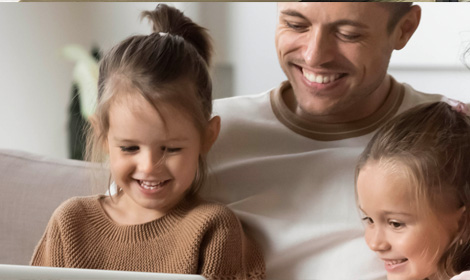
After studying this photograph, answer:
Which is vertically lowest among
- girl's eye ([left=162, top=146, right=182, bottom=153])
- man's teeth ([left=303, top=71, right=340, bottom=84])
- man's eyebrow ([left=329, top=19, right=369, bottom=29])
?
girl's eye ([left=162, top=146, right=182, bottom=153])

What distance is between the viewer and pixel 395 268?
84cm

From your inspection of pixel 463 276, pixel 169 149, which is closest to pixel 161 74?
pixel 169 149

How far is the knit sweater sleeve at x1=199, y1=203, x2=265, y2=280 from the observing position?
90 centimetres

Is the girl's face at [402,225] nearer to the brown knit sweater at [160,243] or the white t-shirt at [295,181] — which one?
the white t-shirt at [295,181]

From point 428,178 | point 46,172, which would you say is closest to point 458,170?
point 428,178

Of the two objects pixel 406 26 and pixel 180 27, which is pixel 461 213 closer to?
pixel 406 26

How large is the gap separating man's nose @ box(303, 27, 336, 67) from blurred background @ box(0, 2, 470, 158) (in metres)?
0.09

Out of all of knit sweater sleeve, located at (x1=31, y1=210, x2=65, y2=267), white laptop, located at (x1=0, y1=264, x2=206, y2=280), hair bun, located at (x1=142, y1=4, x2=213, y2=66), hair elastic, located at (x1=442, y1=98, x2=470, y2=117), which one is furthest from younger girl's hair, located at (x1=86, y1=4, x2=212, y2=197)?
hair elastic, located at (x1=442, y1=98, x2=470, y2=117)

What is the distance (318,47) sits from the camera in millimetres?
914

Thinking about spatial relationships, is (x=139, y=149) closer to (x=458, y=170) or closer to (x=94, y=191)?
(x=94, y=191)

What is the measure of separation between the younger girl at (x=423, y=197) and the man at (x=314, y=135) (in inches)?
3.6

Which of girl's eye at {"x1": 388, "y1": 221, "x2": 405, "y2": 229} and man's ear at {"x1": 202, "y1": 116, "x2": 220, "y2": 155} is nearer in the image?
girl's eye at {"x1": 388, "y1": 221, "x2": 405, "y2": 229}

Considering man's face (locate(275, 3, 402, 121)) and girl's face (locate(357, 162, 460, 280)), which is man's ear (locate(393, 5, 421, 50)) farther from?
girl's face (locate(357, 162, 460, 280))

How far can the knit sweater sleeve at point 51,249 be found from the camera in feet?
3.03
